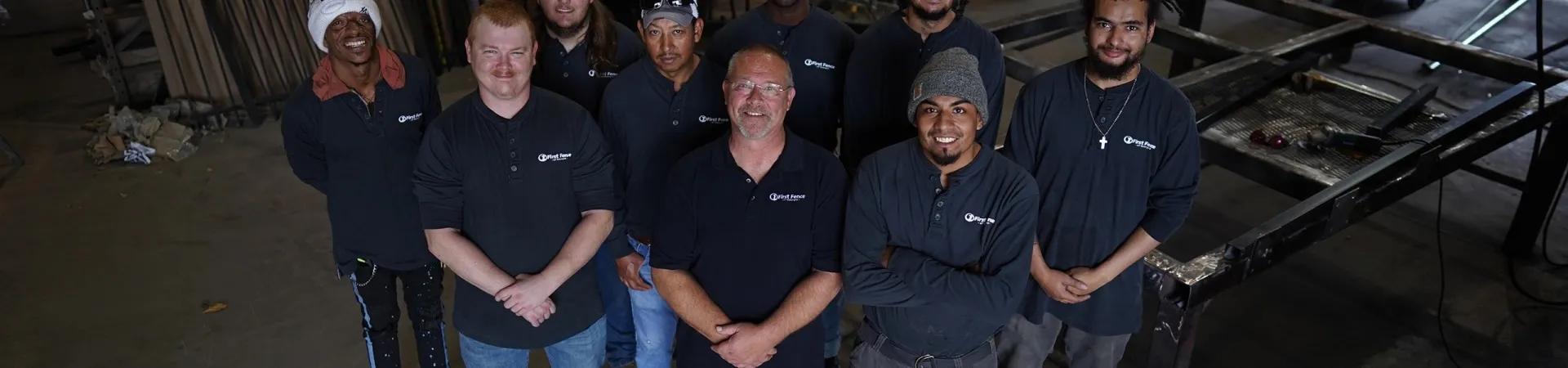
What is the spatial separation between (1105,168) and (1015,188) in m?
0.44

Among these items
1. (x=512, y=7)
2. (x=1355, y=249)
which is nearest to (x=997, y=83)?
→ (x=512, y=7)

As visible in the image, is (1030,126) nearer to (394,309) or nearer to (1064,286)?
(1064,286)

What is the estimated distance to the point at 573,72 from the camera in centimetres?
348

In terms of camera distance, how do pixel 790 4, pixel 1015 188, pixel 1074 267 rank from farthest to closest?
pixel 790 4 < pixel 1074 267 < pixel 1015 188

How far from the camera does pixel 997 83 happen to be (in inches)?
129

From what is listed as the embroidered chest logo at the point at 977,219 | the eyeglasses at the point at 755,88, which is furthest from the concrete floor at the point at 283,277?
the eyeglasses at the point at 755,88

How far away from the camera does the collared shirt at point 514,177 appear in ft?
9.07

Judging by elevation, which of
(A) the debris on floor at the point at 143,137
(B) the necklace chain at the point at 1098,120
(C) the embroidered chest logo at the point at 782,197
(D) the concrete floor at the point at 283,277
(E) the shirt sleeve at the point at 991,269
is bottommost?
(D) the concrete floor at the point at 283,277

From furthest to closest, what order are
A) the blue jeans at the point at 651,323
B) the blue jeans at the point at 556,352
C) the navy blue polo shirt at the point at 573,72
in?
1. the navy blue polo shirt at the point at 573,72
2. the blue jeans at the point at 651,323
3. the blue jeans at the point at 556,352

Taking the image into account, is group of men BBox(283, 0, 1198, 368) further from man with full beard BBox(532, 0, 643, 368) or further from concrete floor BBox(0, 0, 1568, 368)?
concrete floor BBox(0, 0, 1568, 368)

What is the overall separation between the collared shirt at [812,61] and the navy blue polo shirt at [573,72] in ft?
1.53

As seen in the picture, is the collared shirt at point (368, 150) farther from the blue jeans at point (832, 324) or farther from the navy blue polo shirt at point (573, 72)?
the blue jeans at point (832, 324)

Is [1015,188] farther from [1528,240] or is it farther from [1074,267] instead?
[1528,240]

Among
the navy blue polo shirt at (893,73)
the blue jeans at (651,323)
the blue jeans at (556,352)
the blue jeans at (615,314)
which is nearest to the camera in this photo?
the blue jeans at (556,352)
